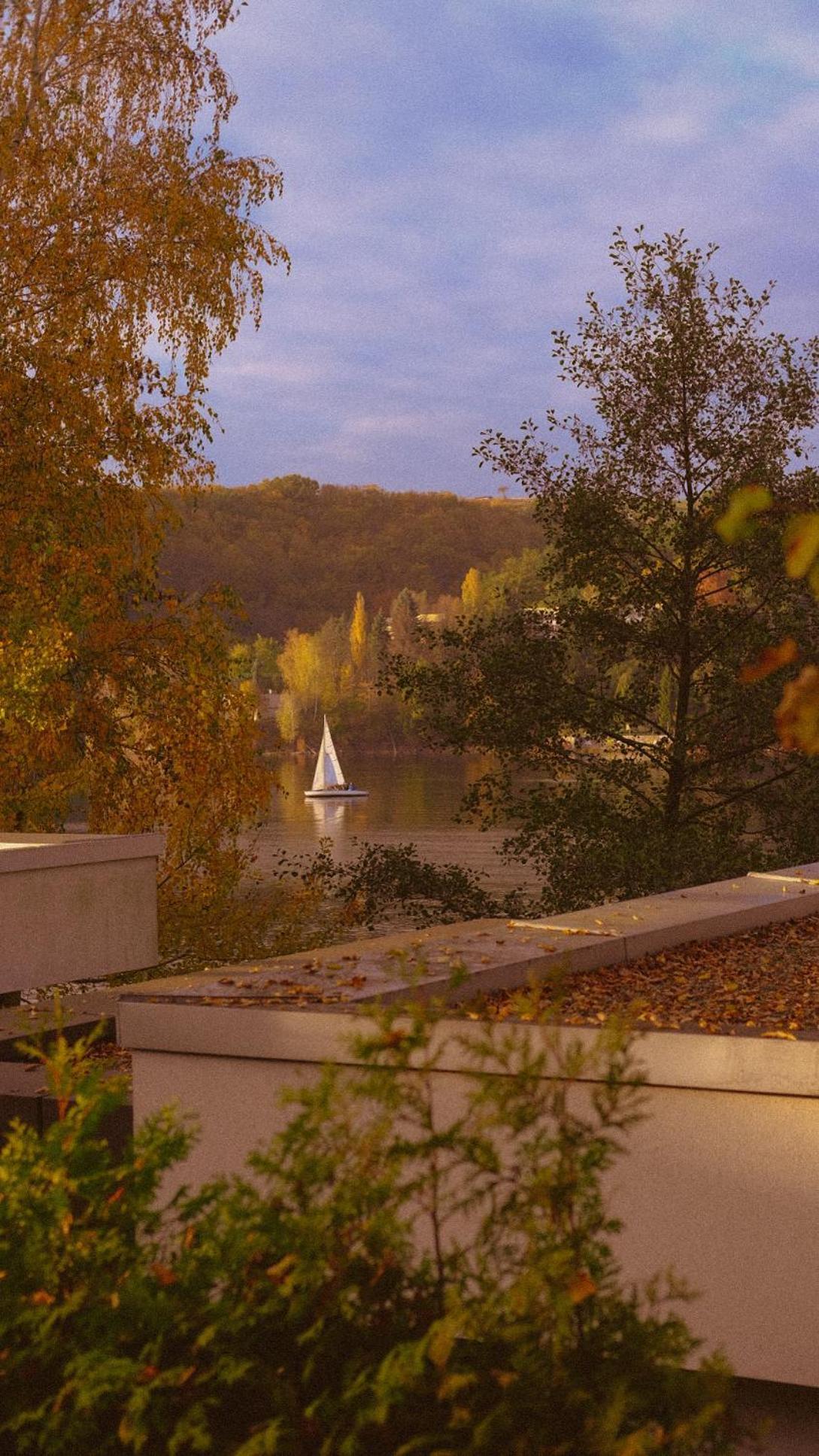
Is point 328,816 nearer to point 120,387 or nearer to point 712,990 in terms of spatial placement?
point 120,387

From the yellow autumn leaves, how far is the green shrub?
549 mm

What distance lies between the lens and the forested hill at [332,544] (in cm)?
3528

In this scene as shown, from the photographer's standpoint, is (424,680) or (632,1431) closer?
(632,1431)

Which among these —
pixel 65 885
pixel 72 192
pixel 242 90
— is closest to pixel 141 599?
pixel 72 192

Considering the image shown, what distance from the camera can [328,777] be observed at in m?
48.4

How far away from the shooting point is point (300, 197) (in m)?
12.8

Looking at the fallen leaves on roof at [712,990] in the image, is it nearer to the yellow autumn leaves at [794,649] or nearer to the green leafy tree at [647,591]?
the yellow autumn leaves at [794,649]

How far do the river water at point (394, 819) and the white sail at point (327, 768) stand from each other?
0.61 metres

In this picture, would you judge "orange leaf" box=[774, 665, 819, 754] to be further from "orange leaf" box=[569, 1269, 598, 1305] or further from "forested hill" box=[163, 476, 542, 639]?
"forested hill" box=[163, 476, 542, 639]

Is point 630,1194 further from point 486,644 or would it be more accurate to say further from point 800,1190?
point 486,644

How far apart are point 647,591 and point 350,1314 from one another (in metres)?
12.6

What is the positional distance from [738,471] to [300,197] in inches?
Result: 170

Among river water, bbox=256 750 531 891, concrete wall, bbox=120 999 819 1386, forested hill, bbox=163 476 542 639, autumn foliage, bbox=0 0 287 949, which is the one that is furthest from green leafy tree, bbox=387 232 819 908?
forested hill, bbox=163 476 542 639

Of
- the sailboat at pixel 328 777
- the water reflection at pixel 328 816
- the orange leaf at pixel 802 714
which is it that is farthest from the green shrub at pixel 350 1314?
the sailboat at pixel 328 777
